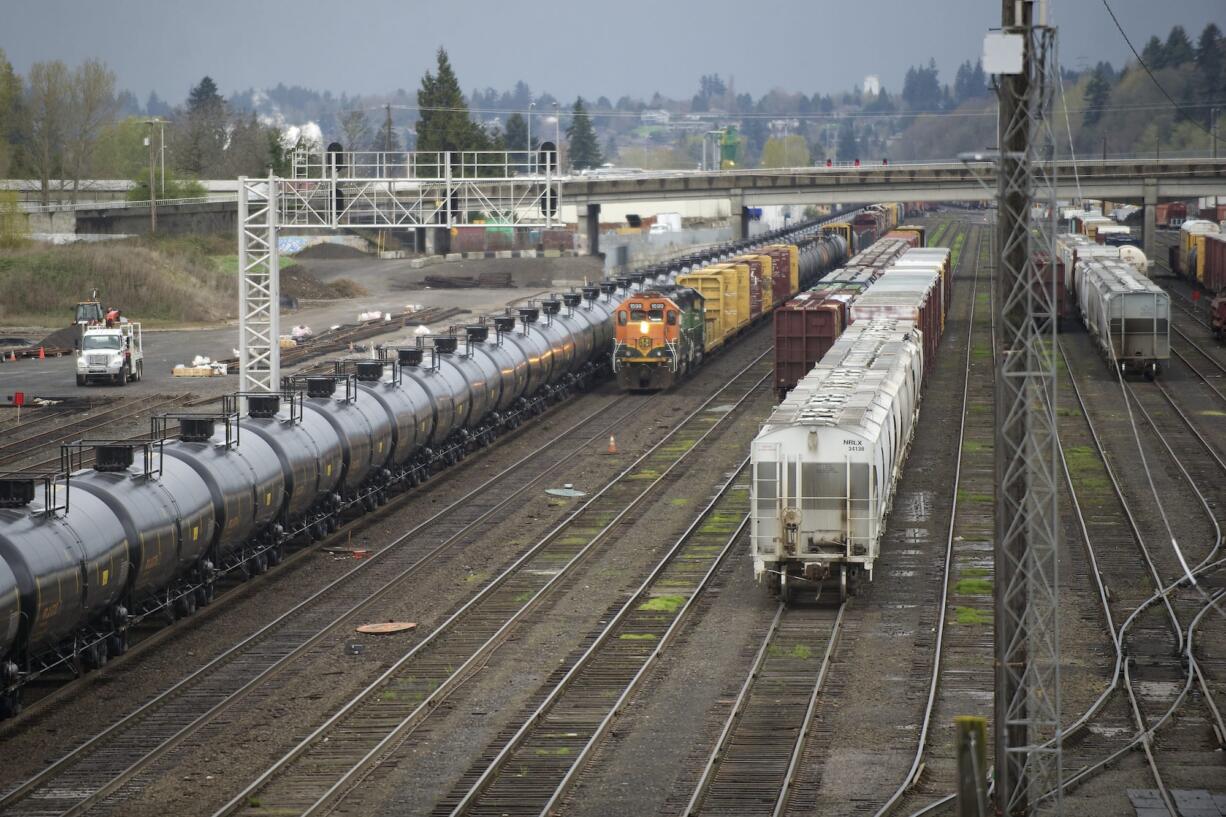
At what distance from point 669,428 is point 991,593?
865 inches

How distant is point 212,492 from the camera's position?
2925cm

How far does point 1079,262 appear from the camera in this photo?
81250mm

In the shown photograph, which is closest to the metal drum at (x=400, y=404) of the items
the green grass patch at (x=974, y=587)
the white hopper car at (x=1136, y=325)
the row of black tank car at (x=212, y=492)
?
the row of black tank car at (x=212, y=492)

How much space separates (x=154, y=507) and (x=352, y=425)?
9.78m

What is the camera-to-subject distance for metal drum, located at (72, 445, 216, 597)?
1035 inches

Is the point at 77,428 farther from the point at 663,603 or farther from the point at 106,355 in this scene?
the point at 663,603

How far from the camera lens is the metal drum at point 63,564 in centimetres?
2303

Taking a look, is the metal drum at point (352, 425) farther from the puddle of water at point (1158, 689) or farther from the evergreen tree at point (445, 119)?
the evergreen tree at point (445, 119)

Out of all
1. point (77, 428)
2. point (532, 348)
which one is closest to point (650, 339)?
point (532, 348)

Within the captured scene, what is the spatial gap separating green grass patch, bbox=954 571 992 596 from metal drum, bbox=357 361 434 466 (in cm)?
1419

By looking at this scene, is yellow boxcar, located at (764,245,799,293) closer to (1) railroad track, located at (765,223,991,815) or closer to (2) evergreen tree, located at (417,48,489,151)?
(1) railroad track, located at (765,223,991,815)

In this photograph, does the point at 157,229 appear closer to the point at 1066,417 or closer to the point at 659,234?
the point at 659,234

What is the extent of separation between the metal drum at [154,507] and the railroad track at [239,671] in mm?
1757

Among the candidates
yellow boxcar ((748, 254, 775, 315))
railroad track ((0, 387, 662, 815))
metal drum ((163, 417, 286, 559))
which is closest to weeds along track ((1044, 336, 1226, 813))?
railroad track ((0, 387, 662, 815))
